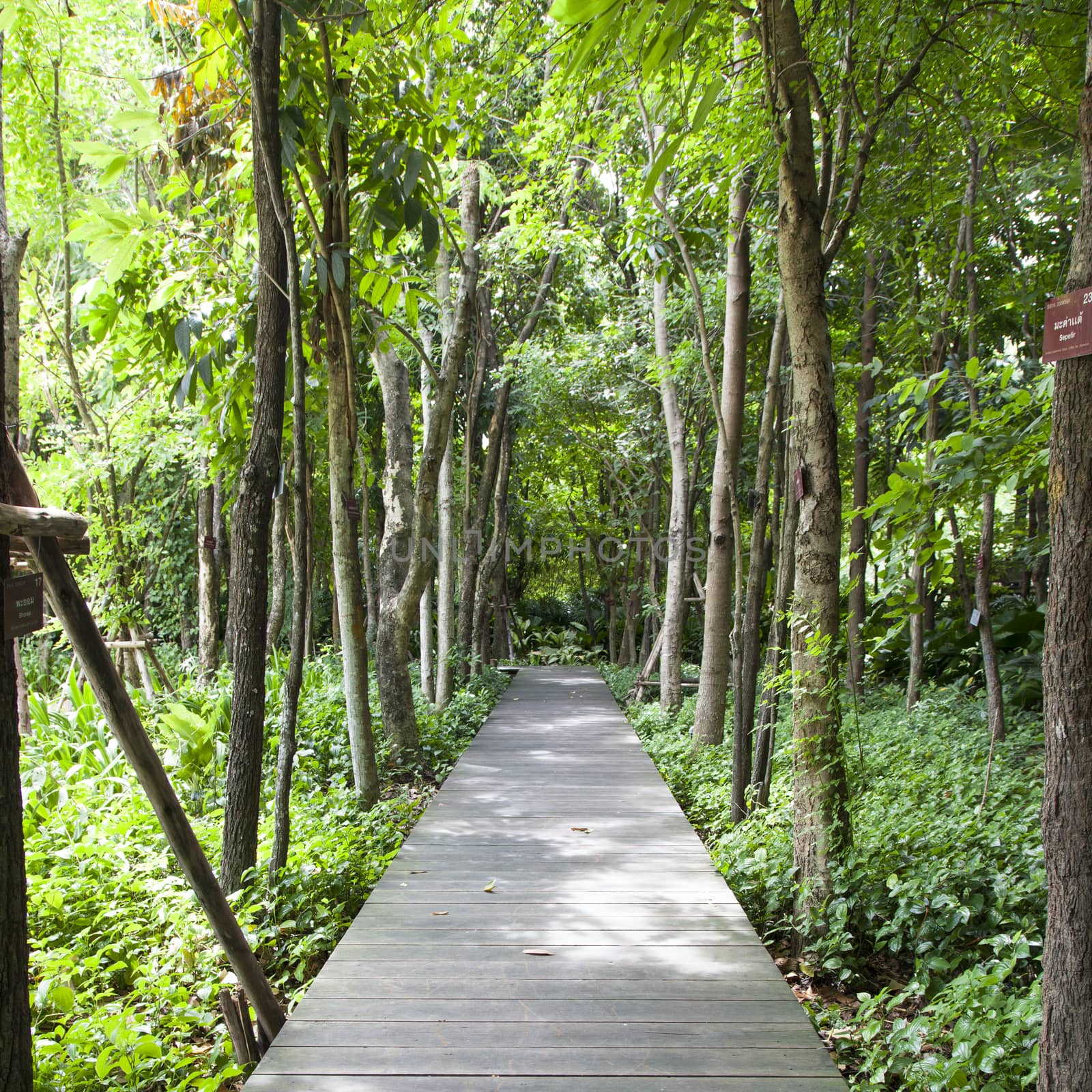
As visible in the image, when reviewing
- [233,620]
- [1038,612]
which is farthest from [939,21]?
[1038,612]

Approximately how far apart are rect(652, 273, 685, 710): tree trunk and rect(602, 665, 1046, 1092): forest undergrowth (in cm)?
312

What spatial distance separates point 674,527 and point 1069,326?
276 inches

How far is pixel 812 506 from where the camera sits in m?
3.47

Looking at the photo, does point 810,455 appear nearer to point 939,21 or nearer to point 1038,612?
point 939,21

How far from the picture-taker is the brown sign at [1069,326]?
181cm

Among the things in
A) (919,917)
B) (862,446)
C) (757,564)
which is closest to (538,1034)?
(919,917)

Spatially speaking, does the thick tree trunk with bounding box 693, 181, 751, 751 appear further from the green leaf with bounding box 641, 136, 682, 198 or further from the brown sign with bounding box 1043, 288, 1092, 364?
the green leaf with bounding box 641, 136, 682, 198

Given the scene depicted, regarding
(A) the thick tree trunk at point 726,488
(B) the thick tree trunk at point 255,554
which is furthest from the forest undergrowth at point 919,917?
(B) the thick tree trunk at point 255,554

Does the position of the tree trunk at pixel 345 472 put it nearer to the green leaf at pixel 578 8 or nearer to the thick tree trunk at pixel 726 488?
the thick tree trunk at pixel 726 488

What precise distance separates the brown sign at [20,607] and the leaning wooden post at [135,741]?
4.8 inches

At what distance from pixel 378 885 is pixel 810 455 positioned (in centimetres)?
283

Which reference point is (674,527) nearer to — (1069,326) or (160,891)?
(160,891)

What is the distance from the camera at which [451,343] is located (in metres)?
6.94

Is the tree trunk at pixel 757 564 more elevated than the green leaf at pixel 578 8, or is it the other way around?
the green leaf at pixel 578 8
